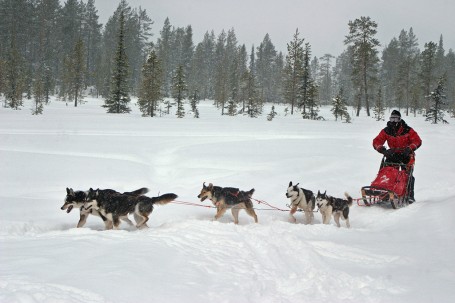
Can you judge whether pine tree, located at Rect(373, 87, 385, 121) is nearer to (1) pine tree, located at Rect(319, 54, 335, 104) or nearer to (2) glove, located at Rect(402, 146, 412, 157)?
(2) glove, located at Rect(402, 146, 412, 157)

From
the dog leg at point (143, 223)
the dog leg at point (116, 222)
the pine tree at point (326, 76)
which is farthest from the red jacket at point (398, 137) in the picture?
the pine tree at point (326, 76)

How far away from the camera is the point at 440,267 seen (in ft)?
13.3

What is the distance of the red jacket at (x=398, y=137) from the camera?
8.62 m

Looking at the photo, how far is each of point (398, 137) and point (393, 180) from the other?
137 cm

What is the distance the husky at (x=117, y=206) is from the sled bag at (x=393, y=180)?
5.18 meters

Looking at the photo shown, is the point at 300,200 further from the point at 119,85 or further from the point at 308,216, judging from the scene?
the point at 119,85

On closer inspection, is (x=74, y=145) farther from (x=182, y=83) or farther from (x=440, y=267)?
(x=182, y=83)

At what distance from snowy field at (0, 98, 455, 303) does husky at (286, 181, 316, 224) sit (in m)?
0.42

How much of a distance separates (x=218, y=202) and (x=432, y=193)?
6619 millimetres

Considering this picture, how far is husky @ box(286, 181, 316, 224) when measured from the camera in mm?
7176

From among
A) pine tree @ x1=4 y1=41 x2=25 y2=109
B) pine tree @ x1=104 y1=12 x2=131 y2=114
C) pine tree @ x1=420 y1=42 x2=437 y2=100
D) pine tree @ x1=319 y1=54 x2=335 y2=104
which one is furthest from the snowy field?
pine tree @ x1=319 y1=54 x2=335 y2=104

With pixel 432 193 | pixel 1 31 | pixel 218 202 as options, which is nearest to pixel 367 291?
pixel 218 202

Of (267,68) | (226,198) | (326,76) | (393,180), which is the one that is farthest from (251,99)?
(326,76)

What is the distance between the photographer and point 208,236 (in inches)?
211
